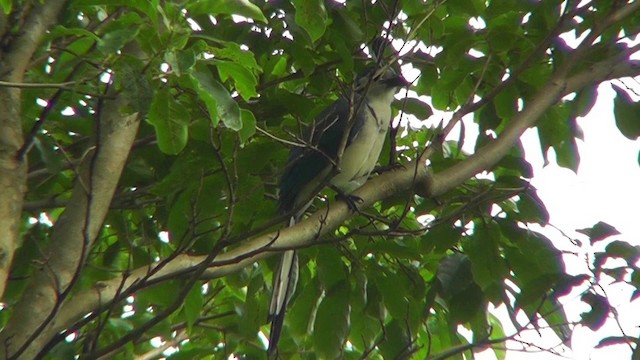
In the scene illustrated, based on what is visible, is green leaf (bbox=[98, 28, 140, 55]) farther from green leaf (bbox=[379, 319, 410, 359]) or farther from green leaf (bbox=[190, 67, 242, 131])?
green leaf (bbox=[379, 319, 410, 359])

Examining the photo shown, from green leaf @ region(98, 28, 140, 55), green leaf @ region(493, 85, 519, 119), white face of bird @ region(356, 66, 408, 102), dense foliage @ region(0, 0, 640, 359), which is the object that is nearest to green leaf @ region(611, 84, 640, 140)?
dense foliage @ region(0, 0, 640, 359)

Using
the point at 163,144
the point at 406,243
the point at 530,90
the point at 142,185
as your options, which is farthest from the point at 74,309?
the point at 530,90

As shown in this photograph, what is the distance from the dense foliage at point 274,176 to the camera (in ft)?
8.18

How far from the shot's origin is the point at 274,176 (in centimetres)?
352

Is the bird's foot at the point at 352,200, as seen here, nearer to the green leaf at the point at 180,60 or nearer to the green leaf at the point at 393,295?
the green leaf at the point at 393,295

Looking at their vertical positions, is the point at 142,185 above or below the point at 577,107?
above

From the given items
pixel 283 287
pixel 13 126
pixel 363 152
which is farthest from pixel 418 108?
pixel 13 126

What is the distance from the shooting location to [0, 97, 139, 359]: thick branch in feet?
8.13

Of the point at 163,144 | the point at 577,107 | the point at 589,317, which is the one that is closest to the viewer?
the point at 163,144

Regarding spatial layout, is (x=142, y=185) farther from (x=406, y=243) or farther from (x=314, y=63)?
(x=406, y=243)

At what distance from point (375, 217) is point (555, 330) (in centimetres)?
71

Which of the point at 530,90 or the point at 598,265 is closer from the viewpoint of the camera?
the point at 598,265

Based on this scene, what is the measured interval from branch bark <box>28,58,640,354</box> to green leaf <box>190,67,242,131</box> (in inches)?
15.8

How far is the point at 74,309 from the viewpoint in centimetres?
254
